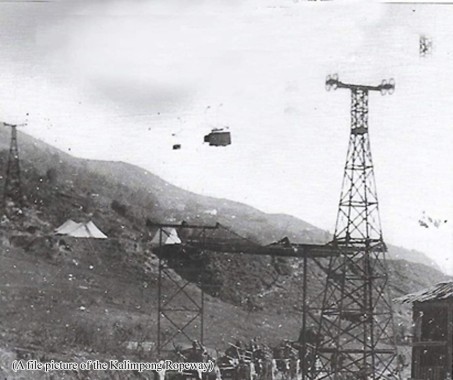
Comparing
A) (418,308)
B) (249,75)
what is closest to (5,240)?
(249,75)

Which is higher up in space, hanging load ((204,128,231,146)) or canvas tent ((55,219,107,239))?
hanging load ((204,128,231,146))

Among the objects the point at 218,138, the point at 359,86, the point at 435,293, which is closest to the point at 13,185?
the point at 218,138

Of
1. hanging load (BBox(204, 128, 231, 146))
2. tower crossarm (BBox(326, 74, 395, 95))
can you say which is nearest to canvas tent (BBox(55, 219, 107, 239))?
hanging load (BBox(204, 128, 231, 146))

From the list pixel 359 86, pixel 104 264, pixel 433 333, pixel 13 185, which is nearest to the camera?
pixel 359 86

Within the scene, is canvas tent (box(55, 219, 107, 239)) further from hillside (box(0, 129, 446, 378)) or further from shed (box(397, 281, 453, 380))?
shed (box(397, 281, 453, 380))

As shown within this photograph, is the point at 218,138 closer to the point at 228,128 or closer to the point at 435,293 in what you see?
the point at 228,128

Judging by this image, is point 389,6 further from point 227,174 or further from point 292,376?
point 292,376
